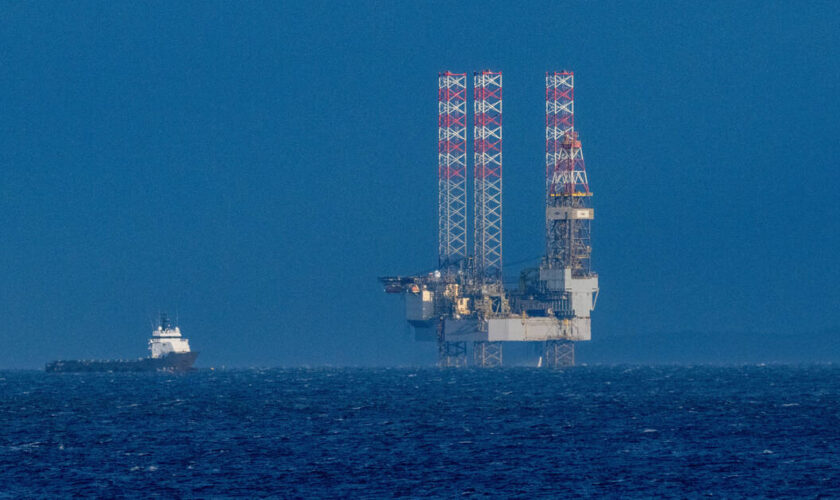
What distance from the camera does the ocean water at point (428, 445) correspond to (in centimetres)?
7000

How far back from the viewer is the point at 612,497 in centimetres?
6581

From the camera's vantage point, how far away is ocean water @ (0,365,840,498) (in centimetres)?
7000

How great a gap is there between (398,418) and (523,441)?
22949 mm

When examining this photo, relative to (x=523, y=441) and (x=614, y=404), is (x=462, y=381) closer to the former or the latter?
(x=614, y=404)

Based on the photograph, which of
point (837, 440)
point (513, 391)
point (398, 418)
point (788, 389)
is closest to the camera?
point (837, 440)

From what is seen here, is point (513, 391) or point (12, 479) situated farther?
point (513, 391)

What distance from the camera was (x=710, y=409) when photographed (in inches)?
4843

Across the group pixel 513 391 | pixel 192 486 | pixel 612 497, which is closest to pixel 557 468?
pixel 612 497

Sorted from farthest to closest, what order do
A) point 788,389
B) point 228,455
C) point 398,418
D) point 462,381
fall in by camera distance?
point 462,381, point 788,389, point 398,418, point 228,455

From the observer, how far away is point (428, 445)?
8919 cm

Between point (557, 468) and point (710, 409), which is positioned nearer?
point (557, 468)

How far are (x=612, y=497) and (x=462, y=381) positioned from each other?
391ft

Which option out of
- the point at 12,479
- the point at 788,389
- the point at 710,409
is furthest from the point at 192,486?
the point at 788,389

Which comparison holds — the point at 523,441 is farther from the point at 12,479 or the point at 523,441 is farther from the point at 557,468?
the point at 12,479
